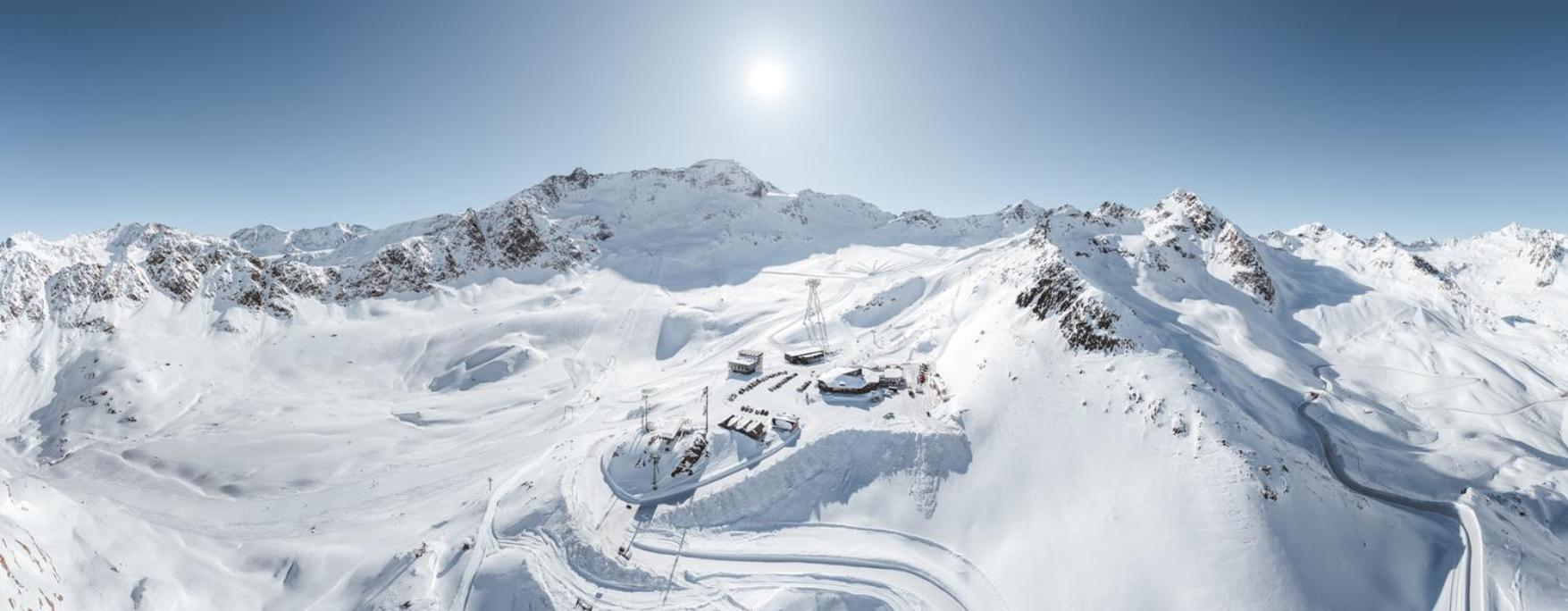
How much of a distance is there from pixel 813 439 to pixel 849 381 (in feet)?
26.6

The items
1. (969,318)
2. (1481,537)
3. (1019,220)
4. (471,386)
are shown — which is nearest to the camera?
(1481,537)

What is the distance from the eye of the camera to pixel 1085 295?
38938mm

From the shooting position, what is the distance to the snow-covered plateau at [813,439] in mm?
24047

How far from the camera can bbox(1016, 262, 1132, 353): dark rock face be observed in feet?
117

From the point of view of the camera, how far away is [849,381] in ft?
132

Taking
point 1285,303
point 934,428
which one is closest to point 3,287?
point 934,428

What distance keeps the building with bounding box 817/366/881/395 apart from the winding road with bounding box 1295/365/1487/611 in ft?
88.3

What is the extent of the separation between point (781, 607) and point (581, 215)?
147 metres

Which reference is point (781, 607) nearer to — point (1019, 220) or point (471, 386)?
point (471, 386)

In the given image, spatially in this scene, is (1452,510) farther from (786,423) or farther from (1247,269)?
Answer: (1247,269)

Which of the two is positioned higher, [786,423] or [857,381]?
[857,381]

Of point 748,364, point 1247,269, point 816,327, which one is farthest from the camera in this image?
point 1247,269

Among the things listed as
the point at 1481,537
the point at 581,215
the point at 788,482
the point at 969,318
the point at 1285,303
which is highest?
the point at 581,215

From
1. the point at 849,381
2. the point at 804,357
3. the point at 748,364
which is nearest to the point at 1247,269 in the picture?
the point at 804,357
